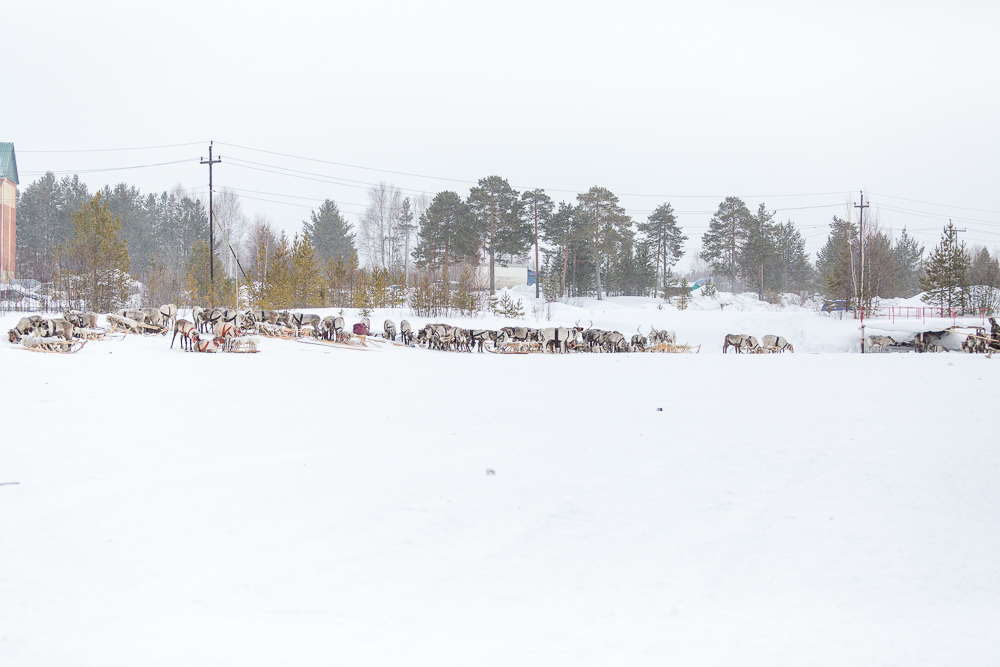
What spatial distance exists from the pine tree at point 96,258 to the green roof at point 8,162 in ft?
52.7

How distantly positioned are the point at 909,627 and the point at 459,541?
189 centimetres

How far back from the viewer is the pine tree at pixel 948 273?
30.4m

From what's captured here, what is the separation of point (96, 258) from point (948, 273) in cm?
3584

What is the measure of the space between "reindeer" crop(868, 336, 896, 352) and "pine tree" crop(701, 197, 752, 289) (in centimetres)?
2831

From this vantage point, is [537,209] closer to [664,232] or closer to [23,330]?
[664,232]

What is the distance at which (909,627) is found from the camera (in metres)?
2.41

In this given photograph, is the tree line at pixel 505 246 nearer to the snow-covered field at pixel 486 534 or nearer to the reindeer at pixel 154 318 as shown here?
the reindeer at pixel 154 318

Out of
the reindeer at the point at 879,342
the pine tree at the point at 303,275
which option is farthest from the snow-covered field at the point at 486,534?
the pine tree at the point at 303,275

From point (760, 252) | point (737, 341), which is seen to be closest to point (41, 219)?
point (737, 341)

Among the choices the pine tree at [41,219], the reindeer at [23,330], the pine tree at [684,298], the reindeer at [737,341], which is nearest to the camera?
the reindeer at [23,330]

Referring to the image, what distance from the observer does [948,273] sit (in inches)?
1205

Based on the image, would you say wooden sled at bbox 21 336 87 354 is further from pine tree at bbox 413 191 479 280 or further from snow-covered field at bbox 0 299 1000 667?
pine tree at bbox 413 191 479 280

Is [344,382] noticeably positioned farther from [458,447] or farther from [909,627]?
[909,627]

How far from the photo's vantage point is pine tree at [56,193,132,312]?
766 inches
